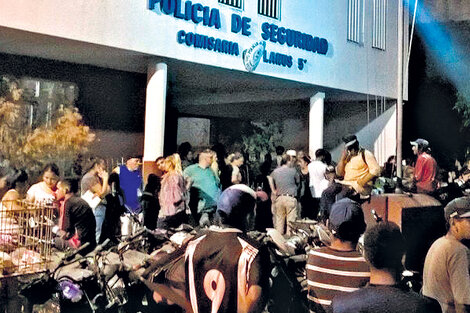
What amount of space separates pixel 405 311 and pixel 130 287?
3081 millimetres

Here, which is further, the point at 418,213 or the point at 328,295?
the point at 418,213

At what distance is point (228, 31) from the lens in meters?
13.6

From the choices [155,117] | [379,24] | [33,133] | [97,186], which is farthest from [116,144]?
[379,24]

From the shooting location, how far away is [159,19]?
39.1 feet

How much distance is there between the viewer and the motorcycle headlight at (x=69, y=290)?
16.3 ft

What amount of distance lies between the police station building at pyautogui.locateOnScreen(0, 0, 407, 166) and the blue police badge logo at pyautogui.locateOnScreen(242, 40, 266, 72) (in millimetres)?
26

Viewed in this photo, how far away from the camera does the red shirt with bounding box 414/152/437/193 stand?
10.3 metres

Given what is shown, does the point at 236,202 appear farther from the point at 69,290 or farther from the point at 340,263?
the point at 69,290

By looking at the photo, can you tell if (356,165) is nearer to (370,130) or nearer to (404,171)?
(404,171)

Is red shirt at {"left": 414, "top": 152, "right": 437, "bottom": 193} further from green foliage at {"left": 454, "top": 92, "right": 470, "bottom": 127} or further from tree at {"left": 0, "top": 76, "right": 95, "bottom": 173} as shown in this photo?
green foliage at {"left": 454, "top": 92, "right": 470, "bottom": 127}

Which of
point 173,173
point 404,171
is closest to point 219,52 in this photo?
point 173,173

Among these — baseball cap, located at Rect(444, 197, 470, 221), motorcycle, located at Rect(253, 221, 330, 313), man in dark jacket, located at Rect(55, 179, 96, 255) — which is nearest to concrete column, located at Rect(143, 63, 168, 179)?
man in dark jacket, located at Rect(55, 179, 96, 255)

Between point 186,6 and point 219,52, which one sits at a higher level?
point 186,6

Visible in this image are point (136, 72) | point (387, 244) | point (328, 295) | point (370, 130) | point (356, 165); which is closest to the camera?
point (387, 244)
